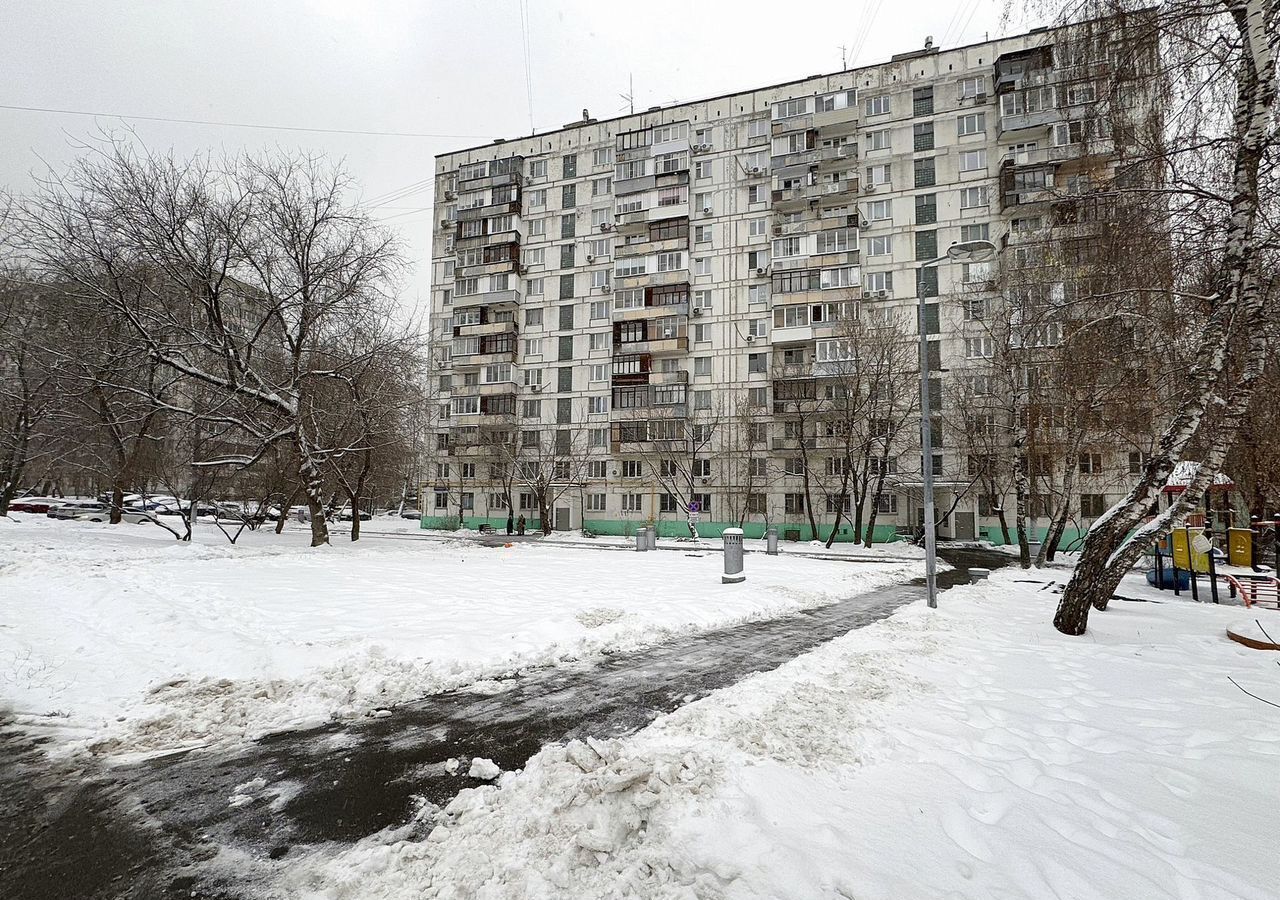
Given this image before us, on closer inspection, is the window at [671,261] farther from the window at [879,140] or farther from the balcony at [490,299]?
the window at [879,140]

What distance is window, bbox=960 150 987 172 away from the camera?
38969 mm

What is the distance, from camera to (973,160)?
39.1m

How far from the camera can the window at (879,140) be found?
1613 inches

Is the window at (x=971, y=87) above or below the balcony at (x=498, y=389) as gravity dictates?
above

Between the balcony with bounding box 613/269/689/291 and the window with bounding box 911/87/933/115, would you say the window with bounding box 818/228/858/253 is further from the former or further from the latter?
the window with bounding box 911/87/933/115

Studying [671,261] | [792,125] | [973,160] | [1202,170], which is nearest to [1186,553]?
[1202,170]

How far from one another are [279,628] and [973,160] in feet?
156

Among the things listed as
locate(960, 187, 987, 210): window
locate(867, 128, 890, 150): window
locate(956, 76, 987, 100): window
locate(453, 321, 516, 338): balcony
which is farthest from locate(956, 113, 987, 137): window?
locate(453, 321, 516, 338): balcony

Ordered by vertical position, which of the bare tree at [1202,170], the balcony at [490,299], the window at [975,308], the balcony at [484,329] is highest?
the balcony at [490,299]

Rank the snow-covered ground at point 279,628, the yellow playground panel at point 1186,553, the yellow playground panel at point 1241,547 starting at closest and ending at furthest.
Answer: the snow-covered ground at point 279,628, the yellow playground panel at point 1186,553, the yellow playground panel at point 1241,547

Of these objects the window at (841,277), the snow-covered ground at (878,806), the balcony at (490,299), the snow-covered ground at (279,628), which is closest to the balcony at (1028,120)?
the window at (841,277)

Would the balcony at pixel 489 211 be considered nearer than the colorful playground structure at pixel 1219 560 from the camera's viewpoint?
No

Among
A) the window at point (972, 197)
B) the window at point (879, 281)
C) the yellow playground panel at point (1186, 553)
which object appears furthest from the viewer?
the window at point (879, 281)

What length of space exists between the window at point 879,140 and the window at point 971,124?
4553mm
